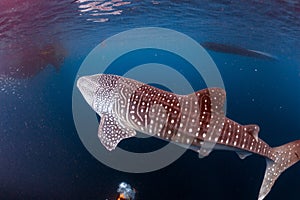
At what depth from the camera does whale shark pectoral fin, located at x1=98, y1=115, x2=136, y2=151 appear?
6.13 m

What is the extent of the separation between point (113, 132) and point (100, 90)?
98 centimetres

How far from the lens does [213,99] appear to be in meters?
5.24

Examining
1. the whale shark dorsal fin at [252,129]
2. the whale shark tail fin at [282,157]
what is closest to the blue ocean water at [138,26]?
the whale shark tail fin at [282,157]

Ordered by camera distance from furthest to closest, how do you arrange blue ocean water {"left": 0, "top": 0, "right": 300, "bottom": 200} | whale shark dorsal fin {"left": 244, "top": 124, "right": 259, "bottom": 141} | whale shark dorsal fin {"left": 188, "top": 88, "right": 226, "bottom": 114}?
blue ocean water {"left": 0, "top": 0, "right": 300, "bottom": 200} → whale shark dorsal fin {"left": 244, "top": 124, "right": 259, "bottom": 141} → whale shark dorsal fin {"left": 188, "top": 88, "right": 226, "bottom": 114}

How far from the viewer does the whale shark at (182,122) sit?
538 cm

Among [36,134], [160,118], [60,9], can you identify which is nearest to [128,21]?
[60,9]

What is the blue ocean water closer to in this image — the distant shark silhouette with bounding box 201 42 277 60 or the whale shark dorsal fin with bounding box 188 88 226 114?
the distant shark silhouette with bounding box 201 42 277 60

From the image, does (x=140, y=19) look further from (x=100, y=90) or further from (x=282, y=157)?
(x=282, y=157)

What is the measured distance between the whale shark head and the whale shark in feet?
0.07

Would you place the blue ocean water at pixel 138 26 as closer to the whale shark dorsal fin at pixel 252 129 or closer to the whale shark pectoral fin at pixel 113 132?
the whale shark dorsal fin at pixel 252 129

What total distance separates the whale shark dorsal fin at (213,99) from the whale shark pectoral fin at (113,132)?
5.33 ft

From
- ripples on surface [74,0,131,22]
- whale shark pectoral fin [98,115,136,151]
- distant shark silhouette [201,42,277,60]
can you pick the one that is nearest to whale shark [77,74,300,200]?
whale shark pectoral fin [98,115,136,151]

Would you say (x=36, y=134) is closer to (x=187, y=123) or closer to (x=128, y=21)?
(x=128, y=21)

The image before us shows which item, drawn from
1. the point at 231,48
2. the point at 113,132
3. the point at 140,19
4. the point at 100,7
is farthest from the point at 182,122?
the point at 231,48
